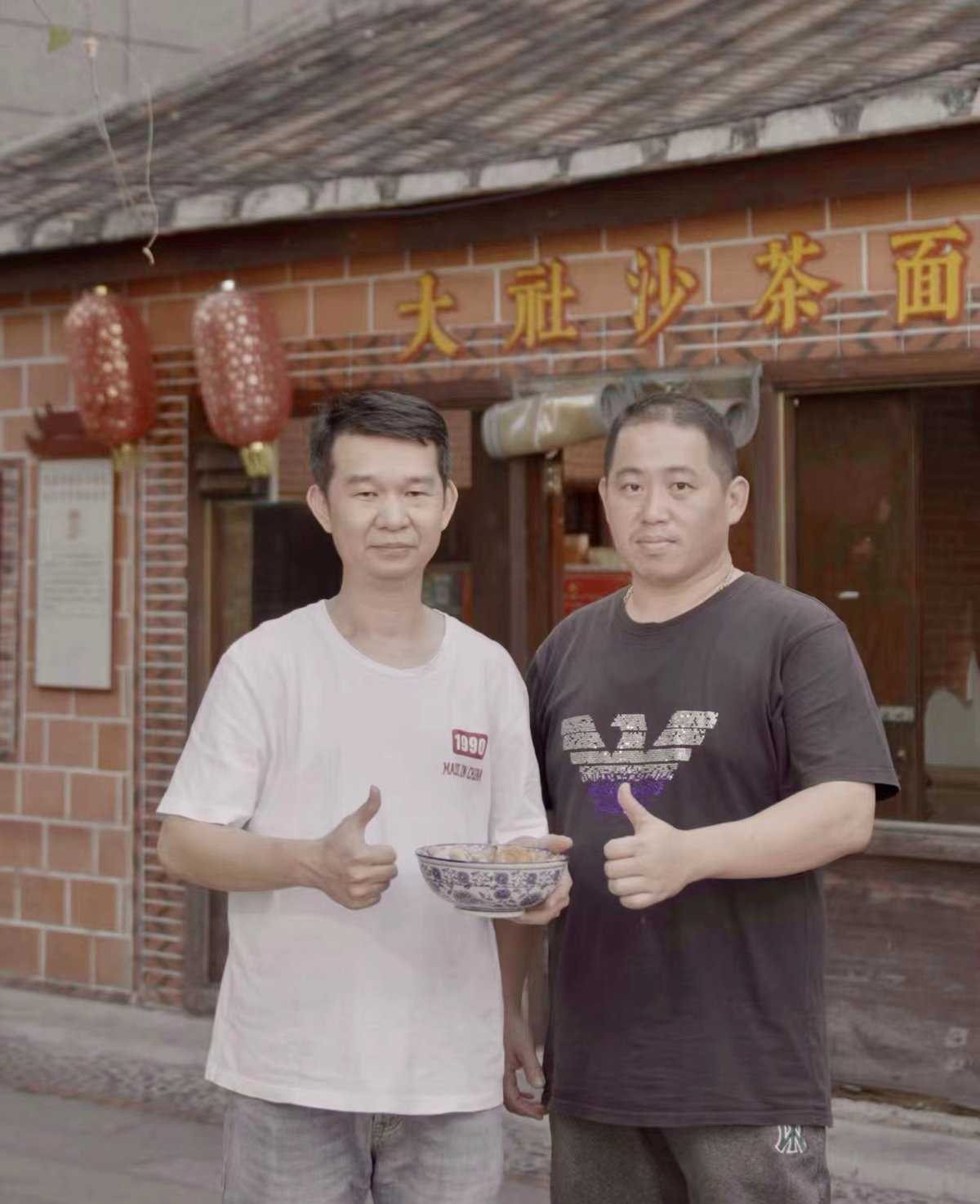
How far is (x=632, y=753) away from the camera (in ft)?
11.0

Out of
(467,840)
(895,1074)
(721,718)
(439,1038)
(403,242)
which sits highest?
(403,242)

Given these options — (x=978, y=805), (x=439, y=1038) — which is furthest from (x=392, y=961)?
(x=978, y=805)

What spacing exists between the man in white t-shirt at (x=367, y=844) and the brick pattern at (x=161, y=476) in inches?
152

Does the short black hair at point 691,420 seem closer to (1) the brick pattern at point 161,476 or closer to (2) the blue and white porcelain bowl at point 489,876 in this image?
(2) the blue and white porcelain bowl at point 489,876

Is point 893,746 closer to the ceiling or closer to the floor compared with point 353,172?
closer to the floor

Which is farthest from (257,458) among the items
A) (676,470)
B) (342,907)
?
(342,907)

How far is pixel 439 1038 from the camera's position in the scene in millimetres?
3127

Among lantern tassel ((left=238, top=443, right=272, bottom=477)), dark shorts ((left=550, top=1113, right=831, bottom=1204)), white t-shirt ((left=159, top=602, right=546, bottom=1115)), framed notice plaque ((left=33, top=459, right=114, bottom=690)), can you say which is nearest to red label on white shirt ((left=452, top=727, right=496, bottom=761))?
white t-shirt ((left=159, top=602, right=546, bottom=1115))

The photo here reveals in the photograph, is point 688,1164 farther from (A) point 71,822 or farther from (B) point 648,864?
(A) point 71,822

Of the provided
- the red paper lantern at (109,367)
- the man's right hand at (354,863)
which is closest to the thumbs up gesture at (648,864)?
the man's right hand at (354,863)

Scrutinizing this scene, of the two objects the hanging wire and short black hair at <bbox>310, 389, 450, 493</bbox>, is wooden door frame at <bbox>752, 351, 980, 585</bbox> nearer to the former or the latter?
the hanging wire

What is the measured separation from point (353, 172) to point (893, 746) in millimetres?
3012

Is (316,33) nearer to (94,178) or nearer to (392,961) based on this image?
(94,178)

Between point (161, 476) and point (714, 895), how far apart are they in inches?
219
